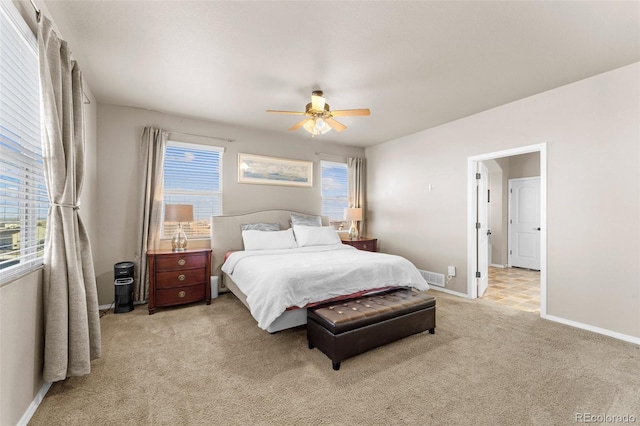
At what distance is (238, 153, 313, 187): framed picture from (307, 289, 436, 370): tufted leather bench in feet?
9.25

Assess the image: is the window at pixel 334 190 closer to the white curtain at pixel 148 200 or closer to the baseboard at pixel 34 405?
the white curtain at pixel 148 200

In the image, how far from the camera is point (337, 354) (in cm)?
218

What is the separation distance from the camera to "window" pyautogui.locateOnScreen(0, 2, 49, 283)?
1.54 metres

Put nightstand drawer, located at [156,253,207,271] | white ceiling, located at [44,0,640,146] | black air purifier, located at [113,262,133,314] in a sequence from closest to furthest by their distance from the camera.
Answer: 1. white ceiling, located at [44,0,640,146]
2. black air purifier, located at [113,262,133,314]
3. nightstand drawer, located at [156,253,207,271]

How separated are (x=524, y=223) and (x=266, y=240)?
589 cm

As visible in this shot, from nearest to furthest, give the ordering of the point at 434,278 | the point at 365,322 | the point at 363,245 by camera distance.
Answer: the point at 365,322
the point at 434,278
the point at 363,245

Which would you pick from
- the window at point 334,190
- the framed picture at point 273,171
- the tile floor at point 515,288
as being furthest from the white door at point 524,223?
the framed picture at point 273,171

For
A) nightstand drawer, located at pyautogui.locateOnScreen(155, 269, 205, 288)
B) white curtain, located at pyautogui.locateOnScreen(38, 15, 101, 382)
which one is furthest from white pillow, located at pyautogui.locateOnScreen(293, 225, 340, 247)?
white curtain, located at pyautogui.locateOnScreen(38, 15, 101, 382)

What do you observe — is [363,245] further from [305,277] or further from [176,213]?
[176,213]

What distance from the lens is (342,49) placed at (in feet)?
7.97

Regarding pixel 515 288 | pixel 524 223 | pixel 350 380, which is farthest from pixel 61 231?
pixel 524 223

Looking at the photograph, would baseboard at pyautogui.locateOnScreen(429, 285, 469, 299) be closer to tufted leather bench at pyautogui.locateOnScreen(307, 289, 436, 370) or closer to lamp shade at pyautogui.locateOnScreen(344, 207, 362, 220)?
tufted leather bench at pyautogui.locateOnScreen(307, 289, 436, 370)

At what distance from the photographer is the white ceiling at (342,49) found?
200 cm

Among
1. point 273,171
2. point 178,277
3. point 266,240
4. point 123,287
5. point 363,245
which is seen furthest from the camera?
point 363,245
